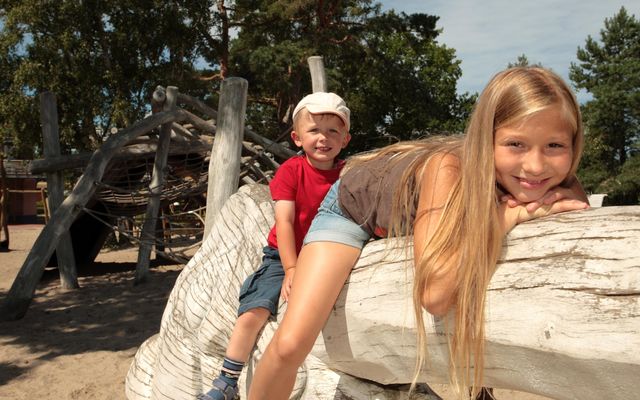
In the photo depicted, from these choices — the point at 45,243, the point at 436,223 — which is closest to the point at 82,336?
the point at 45,243

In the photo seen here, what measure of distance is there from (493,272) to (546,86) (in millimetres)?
465

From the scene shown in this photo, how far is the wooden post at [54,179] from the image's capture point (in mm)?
7423

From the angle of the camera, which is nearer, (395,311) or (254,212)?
(395,311)

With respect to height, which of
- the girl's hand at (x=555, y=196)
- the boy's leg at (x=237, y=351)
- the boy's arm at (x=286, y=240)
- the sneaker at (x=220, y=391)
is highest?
the girl's hand at (x=555, y=196)

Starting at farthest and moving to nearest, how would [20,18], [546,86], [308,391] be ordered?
1. [20,18]
2. [308,391]
3. [546,86]

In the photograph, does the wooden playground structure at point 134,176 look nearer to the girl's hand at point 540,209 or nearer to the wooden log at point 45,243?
the wooden log at point 45,243

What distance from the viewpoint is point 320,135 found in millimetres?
2158

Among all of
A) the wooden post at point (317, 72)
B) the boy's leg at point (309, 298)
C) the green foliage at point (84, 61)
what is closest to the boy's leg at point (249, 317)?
the boy's leg at point (309, 298)

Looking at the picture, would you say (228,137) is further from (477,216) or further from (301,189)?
(477,216)

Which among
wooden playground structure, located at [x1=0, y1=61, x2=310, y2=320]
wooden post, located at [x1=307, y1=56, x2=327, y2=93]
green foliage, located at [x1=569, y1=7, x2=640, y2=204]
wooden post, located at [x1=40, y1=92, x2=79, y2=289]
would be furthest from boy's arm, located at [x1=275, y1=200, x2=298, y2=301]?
green foliage, located at [x1=569, y1=7, x2=640, y2=204]

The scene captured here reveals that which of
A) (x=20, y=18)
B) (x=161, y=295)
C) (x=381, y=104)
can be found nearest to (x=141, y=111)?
(x=20, y=18)

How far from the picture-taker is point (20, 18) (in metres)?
14.6

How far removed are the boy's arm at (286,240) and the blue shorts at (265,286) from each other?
59 mm

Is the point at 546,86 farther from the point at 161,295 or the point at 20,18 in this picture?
the point at 20,18
